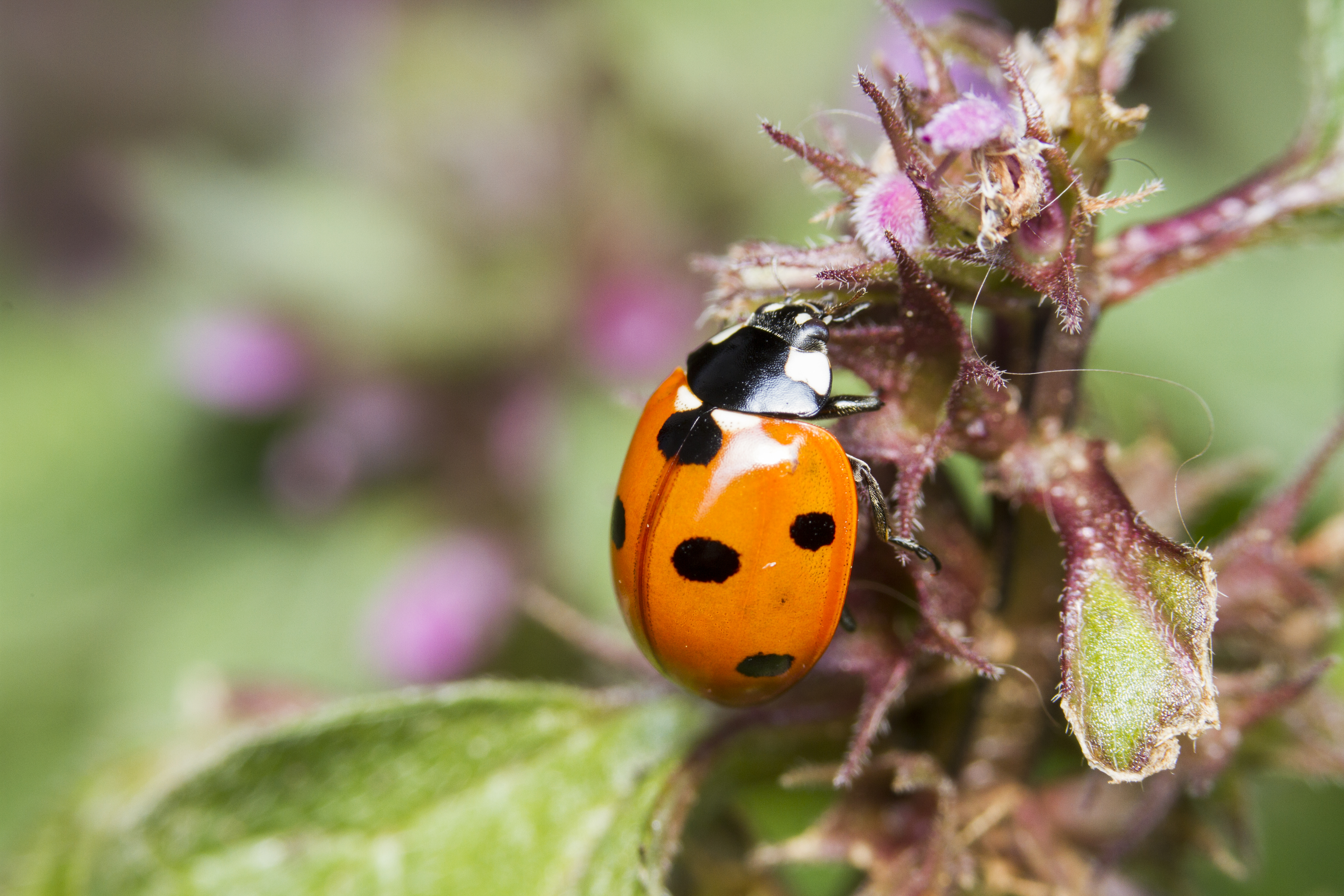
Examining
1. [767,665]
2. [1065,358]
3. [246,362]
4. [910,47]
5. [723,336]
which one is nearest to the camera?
[1065,358]

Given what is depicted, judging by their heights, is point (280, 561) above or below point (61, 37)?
below

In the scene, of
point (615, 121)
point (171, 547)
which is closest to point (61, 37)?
point (171, 547)

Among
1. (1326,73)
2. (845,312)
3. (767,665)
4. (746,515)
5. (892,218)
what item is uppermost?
(1326,73)

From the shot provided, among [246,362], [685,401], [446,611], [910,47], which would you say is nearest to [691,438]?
[685,401]

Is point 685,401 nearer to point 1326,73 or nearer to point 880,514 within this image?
point 880,514

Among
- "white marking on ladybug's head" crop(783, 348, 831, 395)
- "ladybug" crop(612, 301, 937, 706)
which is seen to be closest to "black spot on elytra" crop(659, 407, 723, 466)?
"ladybug" crop(612, 301, 937, 706)

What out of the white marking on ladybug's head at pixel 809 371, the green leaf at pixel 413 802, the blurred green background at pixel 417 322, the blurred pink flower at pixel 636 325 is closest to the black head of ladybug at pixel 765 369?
the white marking on ladybug's head at pixel 809 371

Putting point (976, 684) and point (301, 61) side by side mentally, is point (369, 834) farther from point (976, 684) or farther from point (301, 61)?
point (301, 61)
